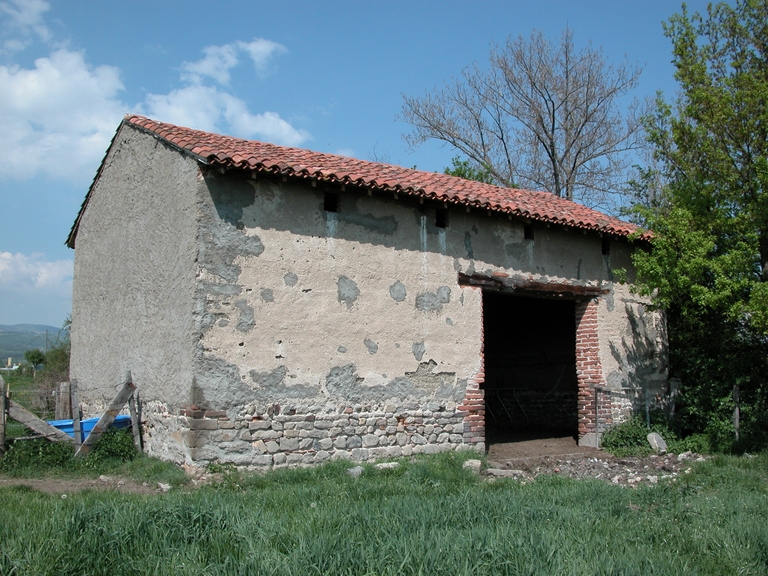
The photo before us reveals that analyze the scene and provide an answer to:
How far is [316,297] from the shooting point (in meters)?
9.30

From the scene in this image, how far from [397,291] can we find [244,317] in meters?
2.41

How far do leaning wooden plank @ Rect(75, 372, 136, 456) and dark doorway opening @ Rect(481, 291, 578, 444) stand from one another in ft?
24.4

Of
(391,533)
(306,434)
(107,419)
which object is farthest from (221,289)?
(391,533)

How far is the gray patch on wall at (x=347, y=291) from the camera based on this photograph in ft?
31.1

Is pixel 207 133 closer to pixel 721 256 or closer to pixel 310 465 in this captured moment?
pixel 310 465

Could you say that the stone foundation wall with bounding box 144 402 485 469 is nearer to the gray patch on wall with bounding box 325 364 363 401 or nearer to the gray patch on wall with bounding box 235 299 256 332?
the gray patch on wall with bounding box 325 364 363 401

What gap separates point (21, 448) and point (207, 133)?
17.9 ft

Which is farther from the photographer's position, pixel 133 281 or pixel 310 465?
pixel 133 281

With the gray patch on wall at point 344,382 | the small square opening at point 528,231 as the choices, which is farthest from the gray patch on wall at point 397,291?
the small square opening at point 528,231

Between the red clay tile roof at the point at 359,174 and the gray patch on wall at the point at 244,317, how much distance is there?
5.86ft

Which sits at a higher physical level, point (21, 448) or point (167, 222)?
point (167, 222)

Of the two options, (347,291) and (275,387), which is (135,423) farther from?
(347,291)

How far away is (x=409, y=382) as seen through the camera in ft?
32.5

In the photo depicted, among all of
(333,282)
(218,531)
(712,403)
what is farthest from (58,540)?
(712,403)
